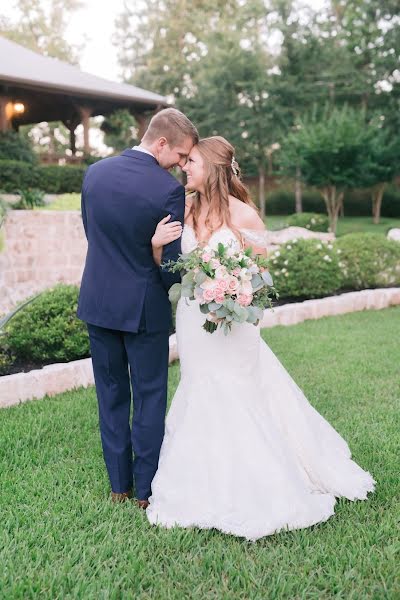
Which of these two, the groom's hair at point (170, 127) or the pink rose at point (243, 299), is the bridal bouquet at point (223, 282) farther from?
the groom's hair at point (170, 127)

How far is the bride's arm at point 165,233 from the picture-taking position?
10.8 feet

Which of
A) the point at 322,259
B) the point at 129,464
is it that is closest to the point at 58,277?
the point at 322,259

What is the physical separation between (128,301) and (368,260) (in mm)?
9320

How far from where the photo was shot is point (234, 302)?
3303mm

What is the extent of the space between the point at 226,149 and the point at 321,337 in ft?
17.8

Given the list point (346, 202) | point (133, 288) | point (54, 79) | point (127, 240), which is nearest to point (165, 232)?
point (127, 240)

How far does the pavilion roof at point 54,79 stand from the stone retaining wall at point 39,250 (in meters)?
7.47

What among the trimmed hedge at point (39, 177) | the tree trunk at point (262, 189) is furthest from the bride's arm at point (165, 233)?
the tree trunk at point (262, 189)

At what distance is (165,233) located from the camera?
3.31m

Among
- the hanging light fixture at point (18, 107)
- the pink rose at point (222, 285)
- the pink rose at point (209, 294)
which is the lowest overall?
the pink rose at point (209, 294)

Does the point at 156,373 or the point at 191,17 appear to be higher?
the point at 191,17

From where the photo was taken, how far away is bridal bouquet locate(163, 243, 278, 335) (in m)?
3.27

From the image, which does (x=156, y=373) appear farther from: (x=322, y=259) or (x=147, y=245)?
(x=322, y=259)

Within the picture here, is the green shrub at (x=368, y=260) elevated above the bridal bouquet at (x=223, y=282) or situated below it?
below
